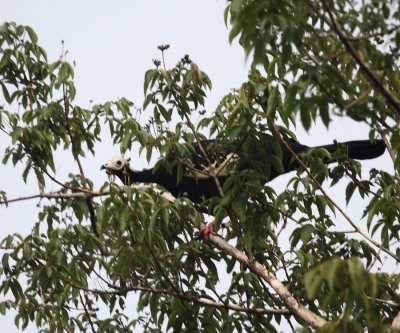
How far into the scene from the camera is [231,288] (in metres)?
5.90

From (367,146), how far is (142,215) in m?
2.53

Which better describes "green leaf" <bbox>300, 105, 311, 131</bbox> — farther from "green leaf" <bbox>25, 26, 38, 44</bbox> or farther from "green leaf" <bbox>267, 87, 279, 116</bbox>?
"green leaf" <bbox>25, 26, 38, 44</bbox>

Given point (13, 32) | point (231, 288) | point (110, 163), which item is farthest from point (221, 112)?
point (110, 163)

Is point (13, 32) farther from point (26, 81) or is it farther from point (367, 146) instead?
point (367, 146)

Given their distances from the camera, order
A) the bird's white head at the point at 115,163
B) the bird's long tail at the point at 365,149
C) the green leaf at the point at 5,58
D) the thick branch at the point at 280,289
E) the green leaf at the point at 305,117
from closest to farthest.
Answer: the green leaf at the point at 305,117
the thick branch at the point at 280,289
the green leaf at the point at 5,58
the bird's long tail at the point at 365,149
the bird's white head at the point at 115,163

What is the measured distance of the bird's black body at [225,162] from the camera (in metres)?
5.48

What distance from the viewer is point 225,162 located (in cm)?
579

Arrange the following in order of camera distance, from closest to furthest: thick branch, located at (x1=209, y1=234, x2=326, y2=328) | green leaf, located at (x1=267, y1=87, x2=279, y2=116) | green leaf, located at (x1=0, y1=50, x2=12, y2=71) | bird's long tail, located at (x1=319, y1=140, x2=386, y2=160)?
green leaf, located at (x1=267, y1=87, x2=279, y2=116)
thick branch, located at (x1=209, y1=234, x2=326, y2=328)
green leaf, located at (x1=0, y1=50, x2=12, y2=71)
bird's long tail, located at (x1=319, y1=140, x2=386, y2=160)

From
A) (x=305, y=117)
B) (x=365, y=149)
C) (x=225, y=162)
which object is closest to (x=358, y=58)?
(x=305, y=117)

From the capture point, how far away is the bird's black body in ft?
18.0

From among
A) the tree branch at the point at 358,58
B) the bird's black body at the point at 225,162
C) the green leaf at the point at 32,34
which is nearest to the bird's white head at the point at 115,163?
the bird's black body at the point at 225,162

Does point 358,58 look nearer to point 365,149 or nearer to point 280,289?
point 280,289

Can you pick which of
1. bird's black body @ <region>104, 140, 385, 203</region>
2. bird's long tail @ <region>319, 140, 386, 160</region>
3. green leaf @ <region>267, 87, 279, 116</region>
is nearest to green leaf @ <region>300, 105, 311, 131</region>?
green leaf @ <region>267, 87, 279, 116</region>

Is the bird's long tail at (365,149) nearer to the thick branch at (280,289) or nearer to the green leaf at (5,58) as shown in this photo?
the thick branch at (280,289)
